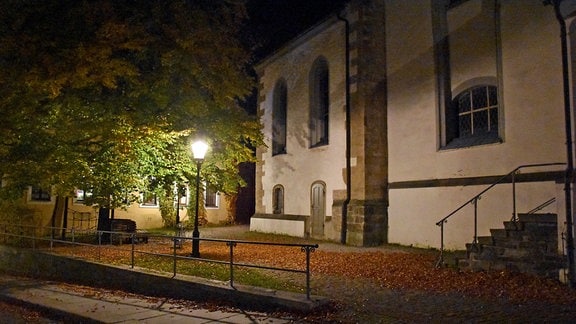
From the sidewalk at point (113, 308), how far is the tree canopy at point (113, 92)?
395cm

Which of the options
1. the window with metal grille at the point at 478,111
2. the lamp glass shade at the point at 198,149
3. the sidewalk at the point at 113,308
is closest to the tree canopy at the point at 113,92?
the lamp glass shade at the point at 198,149

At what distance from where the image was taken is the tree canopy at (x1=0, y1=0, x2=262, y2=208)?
10.5 m

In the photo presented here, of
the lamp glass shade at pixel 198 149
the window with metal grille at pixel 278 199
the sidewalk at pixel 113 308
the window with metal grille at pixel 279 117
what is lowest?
the sidewalk at pixel 113 308

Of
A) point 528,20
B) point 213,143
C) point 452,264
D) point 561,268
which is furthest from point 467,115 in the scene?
point 213,143

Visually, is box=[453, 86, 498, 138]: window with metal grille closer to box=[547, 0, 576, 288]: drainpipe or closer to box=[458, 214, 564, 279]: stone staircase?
box=[547, 0, 576, 288]: drainpipe

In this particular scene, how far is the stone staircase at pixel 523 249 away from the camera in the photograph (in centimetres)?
948

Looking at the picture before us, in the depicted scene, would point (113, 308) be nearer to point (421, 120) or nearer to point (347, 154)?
point (347, 154)

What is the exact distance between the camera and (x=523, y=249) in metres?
9.83

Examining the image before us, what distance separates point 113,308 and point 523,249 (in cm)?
812

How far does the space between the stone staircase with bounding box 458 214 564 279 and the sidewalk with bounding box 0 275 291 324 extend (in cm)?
532

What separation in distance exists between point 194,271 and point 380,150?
8.33 meters

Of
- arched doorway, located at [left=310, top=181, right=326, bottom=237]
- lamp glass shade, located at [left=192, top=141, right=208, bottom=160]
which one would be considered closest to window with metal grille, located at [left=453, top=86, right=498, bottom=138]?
arched doorway, located at [left=310, top=181, right=326, bottom=237]

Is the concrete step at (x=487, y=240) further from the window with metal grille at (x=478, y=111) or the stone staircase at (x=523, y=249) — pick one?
the window with metal grille at (x=478, y=111)

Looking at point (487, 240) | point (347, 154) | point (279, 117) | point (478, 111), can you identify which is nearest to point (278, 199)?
point (279, 117)
